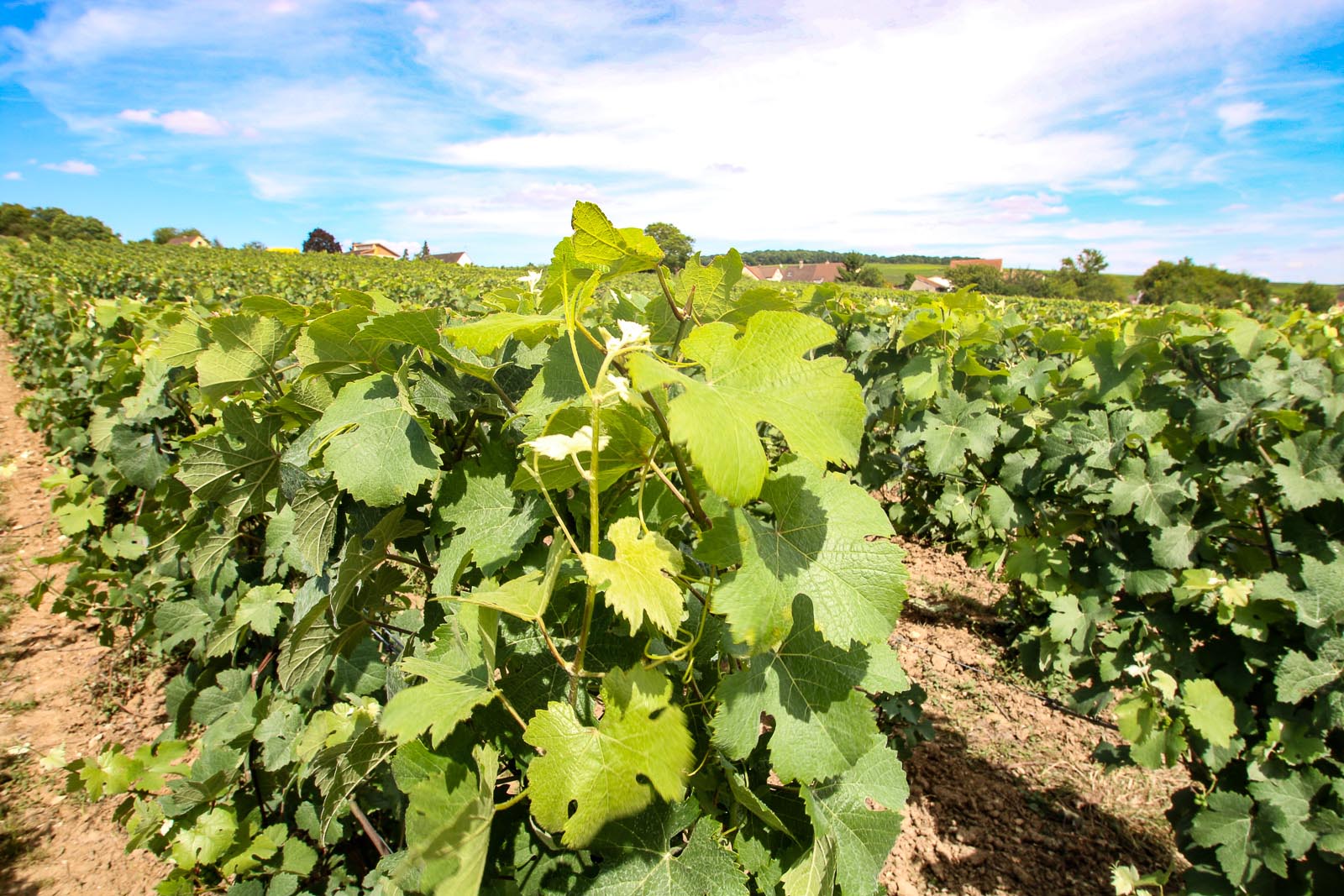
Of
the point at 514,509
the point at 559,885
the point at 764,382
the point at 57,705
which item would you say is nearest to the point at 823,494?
the point at 764,382

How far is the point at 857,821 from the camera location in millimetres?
1044

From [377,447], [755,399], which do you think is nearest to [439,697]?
[377,447]

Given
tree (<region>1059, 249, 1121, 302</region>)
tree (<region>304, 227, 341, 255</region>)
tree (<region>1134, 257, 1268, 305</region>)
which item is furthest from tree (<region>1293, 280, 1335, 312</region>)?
tree (<region>304, 227, 341, 255</region>)

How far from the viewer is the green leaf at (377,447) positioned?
1.07 meters

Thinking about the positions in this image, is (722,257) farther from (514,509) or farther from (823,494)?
(514,509)

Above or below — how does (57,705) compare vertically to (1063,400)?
below

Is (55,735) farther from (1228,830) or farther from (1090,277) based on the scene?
(1090,277)

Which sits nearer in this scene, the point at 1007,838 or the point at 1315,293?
the point at 1007,838

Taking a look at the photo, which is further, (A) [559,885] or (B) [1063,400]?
(B) [1063,400]

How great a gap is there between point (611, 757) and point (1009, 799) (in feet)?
13.2

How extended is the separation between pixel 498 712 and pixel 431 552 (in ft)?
1.64

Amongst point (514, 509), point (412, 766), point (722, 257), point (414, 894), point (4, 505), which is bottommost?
point (4, 505)

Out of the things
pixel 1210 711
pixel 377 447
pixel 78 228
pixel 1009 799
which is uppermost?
pixel 78 228

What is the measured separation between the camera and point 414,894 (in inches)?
42.6
